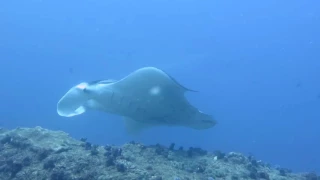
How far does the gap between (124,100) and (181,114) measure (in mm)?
1800

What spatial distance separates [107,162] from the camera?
25.6 feet

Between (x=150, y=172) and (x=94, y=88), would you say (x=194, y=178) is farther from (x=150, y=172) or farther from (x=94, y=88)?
(x=94, y=88)

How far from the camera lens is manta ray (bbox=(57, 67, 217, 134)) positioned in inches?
389

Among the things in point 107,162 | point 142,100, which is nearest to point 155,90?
point 142,100

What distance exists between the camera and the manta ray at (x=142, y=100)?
32.4 ft

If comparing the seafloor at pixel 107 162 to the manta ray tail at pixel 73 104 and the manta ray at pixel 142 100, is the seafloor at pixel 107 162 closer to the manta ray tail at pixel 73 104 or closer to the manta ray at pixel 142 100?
the manta ray tail at pixel 73 104

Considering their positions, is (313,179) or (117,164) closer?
(117,164)

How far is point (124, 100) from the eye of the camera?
408 inches

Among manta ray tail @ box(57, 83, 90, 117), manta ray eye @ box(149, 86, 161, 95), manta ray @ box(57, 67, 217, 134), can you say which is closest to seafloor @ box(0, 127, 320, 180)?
manta ray tail @ box(57, 83, 90, 117)

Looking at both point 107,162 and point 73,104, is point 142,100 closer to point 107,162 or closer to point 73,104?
point 73,104

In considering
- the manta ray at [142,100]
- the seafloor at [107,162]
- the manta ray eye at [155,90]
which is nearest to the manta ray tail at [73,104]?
the manta ray at [142,100]

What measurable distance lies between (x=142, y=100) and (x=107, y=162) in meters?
2.86

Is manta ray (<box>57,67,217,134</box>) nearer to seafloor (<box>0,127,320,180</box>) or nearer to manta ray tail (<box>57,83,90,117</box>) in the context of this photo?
manta ray tail (<box>57,83,90,117</box>)

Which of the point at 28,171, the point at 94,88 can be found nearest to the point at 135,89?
the point at 94,88
